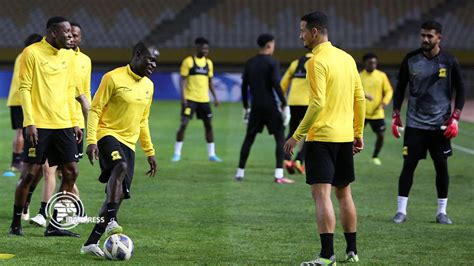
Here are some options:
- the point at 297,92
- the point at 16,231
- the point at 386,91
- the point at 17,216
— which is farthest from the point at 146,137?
the point at 386,91

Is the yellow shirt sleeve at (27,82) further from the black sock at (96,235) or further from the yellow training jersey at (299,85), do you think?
the yellow training jersey at (299,85)

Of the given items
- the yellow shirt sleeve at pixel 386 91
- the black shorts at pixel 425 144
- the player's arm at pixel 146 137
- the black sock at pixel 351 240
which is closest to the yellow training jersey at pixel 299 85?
the yellow shirt sleeve at pixel 386 91

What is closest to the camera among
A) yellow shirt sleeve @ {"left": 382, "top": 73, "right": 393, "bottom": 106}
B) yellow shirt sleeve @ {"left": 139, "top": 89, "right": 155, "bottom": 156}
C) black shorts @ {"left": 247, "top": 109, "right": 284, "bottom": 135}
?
yellow shirt sleeve @ {"left": 139, "top": 89, "right": 155, "bottom": 156}

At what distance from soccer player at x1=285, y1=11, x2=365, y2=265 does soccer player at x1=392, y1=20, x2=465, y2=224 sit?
3094 mm

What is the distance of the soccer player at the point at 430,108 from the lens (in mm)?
11438

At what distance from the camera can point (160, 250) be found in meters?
9.41

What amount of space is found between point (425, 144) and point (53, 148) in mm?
4145

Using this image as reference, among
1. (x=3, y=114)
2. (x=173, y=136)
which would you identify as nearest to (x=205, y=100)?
(x=173, y=136)

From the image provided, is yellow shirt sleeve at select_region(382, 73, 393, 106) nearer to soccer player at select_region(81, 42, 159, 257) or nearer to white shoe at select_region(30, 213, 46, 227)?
white shoe at select_region(30, 213, 46, 227)

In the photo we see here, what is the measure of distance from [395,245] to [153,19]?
4215cm

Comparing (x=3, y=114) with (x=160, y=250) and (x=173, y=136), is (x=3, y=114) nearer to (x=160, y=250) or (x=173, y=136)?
(x=173, y=136)

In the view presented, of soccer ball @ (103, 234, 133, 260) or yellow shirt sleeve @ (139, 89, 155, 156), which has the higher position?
yellow shirt sleeve @ (139, 89, 155, 156)

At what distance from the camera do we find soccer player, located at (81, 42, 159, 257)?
29.4 ft

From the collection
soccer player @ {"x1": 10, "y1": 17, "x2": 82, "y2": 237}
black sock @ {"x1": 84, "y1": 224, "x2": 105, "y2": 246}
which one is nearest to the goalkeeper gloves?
soccer player @ {"x1": 10, "y1": 17, "x2": 82, "y2": 237}
